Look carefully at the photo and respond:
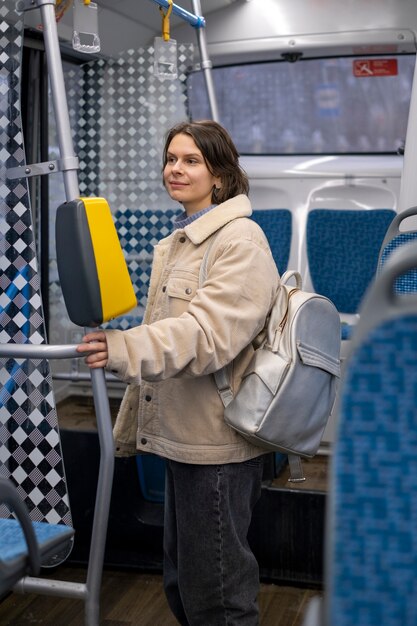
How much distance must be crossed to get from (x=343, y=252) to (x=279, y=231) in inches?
14.0

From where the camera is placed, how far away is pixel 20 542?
1.95 metres

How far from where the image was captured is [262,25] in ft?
14.8

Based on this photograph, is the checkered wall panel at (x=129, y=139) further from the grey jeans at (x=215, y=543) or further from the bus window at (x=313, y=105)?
the grey jeans at (x=215, y=543)

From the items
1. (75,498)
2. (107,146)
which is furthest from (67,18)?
(75,498)

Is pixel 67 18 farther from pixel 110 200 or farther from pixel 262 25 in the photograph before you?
pixel 262 25

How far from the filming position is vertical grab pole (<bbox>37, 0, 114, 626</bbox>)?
2207mm

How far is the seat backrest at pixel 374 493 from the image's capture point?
1.32 m

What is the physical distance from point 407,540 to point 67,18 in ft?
9.95

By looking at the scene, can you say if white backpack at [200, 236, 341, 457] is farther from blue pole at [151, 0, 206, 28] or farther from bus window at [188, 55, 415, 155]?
bus window at [188, 55, 415, 155]

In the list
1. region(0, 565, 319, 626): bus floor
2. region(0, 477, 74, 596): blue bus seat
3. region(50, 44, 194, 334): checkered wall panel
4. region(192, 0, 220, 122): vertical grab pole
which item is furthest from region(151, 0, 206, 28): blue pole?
region(0, 565, 319, 626): bus floor

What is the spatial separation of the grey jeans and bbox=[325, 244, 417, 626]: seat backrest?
3.31ft

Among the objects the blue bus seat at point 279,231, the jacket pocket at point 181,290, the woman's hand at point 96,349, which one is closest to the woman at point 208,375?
the jacket pocket at point 181,290

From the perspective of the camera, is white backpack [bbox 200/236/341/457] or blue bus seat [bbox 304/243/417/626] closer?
blue bus seat [bbox 304/243/417/626]

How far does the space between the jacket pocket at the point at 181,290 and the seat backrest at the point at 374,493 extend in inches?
42.0
